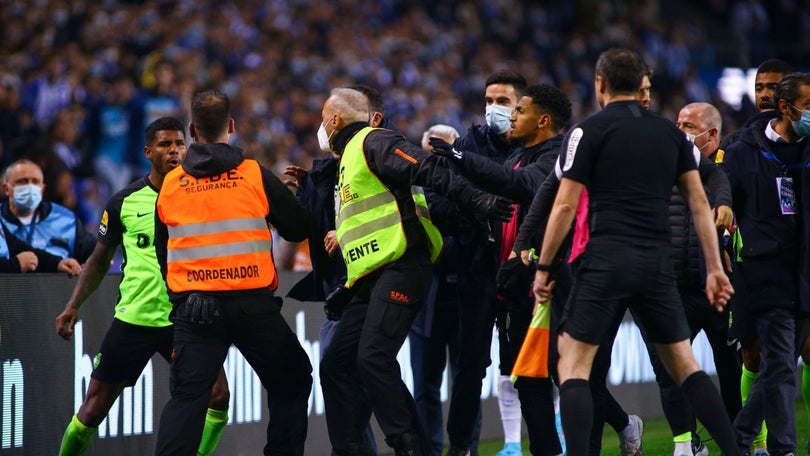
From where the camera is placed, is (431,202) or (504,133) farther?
(504,133)

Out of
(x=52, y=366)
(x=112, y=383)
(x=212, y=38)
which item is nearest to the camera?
(x=112, y=383)

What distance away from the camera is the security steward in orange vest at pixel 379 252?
21.2 feet

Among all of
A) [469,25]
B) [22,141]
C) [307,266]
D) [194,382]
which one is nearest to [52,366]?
[194,382]

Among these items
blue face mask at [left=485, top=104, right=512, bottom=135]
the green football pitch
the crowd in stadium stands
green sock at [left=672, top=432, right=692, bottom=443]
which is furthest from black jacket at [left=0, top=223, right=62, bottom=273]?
green sock at [left=672, top=432, right=692, bottom=443]

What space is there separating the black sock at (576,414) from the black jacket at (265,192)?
1.74m

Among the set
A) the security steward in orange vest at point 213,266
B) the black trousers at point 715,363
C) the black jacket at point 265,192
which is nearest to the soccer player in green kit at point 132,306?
the black jacket at point 265,192

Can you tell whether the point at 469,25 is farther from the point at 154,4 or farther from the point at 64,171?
the point at 64,171

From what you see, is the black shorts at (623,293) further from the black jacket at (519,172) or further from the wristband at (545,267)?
the black jacket at (519,172)

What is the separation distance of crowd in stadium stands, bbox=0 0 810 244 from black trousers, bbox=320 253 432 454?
476cm

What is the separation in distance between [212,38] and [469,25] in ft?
25.1

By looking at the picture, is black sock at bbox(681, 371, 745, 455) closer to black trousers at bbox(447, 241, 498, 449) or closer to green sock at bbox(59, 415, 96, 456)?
black trousers at bbox(447, 241, 498, 449)

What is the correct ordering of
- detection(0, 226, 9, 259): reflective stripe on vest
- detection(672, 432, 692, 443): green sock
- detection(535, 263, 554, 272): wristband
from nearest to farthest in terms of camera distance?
detection(535, 263, 554, 272): wristband, detection(672, 432, 692, 443): green sock, detection(0, 226, 9, 259): reflective stripe on vest

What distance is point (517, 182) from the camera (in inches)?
262

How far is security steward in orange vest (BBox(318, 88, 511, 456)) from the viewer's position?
6.47 metres
